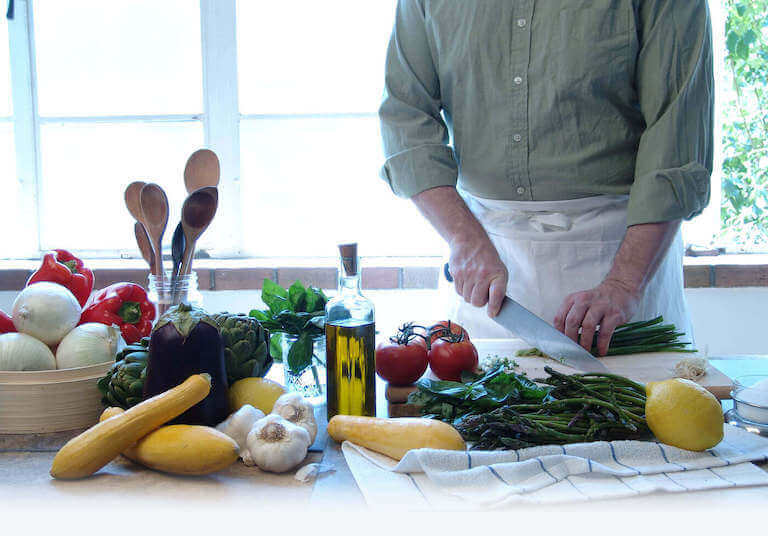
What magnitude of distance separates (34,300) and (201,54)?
1710 mm

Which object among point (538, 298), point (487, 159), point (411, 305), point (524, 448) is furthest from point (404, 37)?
point (524, 448)

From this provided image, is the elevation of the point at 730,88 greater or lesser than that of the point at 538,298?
greater

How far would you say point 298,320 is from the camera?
3.76 ft

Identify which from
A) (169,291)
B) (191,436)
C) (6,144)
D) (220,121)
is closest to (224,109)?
(220,121)

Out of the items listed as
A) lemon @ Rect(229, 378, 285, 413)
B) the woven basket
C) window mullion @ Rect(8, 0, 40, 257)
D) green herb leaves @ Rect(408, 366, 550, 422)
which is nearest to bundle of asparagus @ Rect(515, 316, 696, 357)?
green herb leaves @ Rect(408, 366, 550, 422)

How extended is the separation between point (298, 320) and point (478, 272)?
46 cm

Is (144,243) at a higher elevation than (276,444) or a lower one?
higher

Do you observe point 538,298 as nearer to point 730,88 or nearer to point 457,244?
point 457,244

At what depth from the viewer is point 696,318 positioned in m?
2.44

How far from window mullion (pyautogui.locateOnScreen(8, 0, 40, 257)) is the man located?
1.54 metres

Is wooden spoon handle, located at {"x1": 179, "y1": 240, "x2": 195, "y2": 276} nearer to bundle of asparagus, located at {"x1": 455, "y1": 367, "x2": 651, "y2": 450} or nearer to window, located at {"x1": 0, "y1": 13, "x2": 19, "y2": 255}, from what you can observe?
bundle of asparagus, located at {"x1": 455, "y1": 367, "x2": 651, "y2": 450}

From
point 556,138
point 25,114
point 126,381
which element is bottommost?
point 126,381

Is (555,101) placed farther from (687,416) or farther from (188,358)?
(188,358)

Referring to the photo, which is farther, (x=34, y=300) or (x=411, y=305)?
(x=411, y=305)
